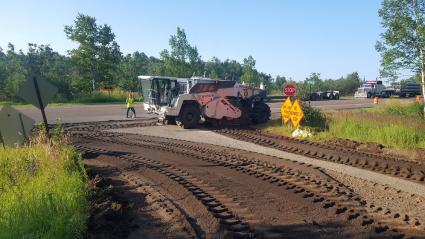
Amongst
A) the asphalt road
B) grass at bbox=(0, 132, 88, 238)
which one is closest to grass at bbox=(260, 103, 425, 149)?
the asphalt road

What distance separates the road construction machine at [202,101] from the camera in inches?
854

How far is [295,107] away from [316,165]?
22.1 ft

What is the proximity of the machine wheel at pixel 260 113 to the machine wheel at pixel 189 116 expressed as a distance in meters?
3.12

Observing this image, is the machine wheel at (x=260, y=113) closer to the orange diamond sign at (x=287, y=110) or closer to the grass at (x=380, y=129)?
the orange diamond sign at (x=287, y=110)

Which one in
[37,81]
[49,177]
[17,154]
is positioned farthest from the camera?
[37,81]

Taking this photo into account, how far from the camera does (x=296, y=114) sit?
19.3 meters

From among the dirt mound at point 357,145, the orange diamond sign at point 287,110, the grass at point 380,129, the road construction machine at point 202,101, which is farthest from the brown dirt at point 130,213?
the road construction machine at point 202,101

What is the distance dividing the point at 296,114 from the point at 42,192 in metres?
13.1

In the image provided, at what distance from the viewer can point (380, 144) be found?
15.6 meters

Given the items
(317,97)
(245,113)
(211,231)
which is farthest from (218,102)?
(317,97)

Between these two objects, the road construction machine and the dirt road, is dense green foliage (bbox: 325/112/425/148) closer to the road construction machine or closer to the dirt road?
the dirt road

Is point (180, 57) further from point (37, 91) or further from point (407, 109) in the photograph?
point (37, 91)

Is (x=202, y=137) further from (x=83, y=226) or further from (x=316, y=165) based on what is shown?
(x=83, y=226)

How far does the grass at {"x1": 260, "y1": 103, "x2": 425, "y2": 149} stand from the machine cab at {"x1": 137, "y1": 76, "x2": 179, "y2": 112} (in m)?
4.96
